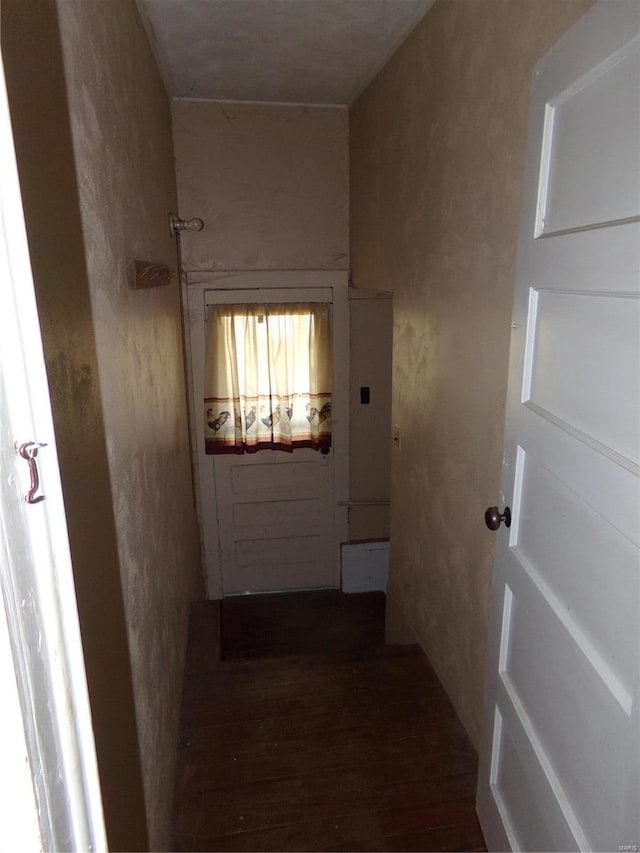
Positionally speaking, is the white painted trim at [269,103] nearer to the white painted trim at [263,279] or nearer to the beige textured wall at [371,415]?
the white painted trim at [263,279]

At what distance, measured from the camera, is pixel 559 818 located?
3.95ft

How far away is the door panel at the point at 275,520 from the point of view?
3.84m

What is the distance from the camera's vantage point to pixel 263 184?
3.38m

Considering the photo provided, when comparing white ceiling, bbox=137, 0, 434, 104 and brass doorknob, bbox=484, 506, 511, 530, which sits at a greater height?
white ceiling, bbox=137, 0, 434, 104

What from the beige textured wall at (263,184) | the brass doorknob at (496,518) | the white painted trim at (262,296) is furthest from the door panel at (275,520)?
the brass doorknob at (496,518)

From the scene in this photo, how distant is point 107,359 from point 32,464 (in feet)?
2.67

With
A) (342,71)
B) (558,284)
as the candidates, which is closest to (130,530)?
(558,284)

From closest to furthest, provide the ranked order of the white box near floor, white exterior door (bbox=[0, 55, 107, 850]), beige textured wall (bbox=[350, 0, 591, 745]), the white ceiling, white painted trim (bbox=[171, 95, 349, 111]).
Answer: white exterior door (bbox=[0, 55, 107, 850]) < beige textured wall (bbox=[350, 0, 591, 745]) < the white ceiling < white painted trim (bbox=[171, 95, 349, 111]) < the white box near floor

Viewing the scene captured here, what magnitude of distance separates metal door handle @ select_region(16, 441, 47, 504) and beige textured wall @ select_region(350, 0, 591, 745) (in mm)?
1402

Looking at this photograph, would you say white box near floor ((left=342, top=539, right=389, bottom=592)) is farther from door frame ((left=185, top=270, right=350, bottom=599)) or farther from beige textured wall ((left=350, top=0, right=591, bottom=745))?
beige textured wall ((left=350, top=0, right=591, bottom=745))

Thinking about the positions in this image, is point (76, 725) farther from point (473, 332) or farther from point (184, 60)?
point (184, 60)

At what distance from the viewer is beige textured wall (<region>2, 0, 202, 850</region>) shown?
93 centimetres

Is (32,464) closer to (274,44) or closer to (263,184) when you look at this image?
(274,44)

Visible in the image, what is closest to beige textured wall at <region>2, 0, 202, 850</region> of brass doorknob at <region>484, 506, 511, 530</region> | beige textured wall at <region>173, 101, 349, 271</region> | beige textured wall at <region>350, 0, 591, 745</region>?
brass doorknob at <region>484, 506, 511, 530</region>
